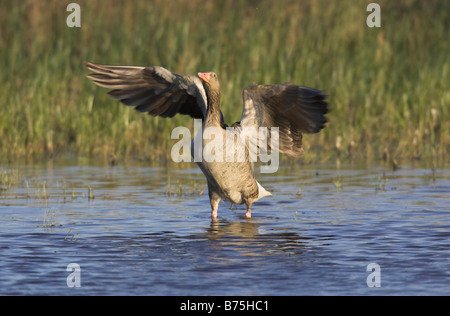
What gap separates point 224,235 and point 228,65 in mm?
7605

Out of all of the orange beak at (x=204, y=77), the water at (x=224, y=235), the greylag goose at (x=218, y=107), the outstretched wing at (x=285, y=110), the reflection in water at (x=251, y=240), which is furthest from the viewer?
the orange beak at (x=204, y=77)

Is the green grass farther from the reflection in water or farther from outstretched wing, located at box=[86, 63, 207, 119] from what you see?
the reflection in water

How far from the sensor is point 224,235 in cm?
811

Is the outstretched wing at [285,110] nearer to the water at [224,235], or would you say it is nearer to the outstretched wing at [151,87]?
the outstretched wing at [151,87]

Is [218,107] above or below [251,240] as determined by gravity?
above

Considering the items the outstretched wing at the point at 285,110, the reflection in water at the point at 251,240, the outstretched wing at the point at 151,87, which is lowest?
the reflection in water at the point at 251,240

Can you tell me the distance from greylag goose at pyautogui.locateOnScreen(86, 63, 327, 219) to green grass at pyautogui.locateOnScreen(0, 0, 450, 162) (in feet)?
13.2

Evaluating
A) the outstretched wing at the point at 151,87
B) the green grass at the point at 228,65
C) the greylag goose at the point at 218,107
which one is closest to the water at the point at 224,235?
the greylag goose at the point at 218,107

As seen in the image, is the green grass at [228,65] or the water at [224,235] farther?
the green grass at [228,65]

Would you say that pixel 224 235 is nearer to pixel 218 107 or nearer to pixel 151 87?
pixel 218 107

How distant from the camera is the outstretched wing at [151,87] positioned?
923 centimetres

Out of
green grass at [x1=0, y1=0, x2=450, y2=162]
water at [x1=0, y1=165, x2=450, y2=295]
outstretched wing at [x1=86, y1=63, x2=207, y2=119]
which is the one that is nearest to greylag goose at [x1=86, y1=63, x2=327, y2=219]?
outstretched wing at [x1=86, y1=63, x2=207, y2=119]

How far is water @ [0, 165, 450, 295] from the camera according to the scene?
6156 mm

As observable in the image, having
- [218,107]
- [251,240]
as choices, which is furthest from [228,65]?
[251,240]
